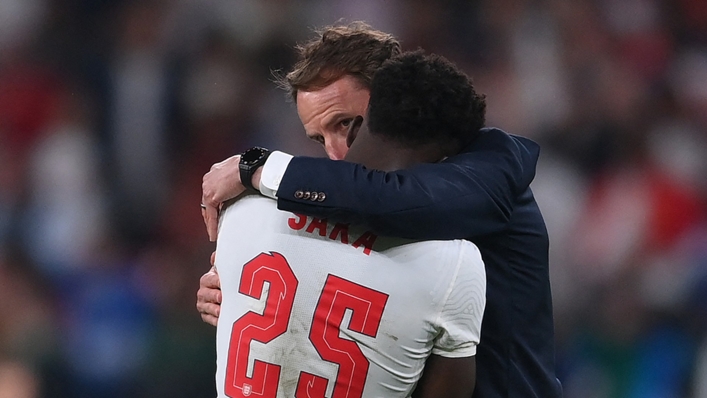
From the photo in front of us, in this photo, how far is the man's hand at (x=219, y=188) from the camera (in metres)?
0.99

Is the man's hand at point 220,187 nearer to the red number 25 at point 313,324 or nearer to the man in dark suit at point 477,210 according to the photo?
the man in dark suit at point 477,210

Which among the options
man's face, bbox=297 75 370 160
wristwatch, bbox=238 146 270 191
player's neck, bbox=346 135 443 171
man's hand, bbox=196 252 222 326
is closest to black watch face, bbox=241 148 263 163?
wristwatch, bbox=238 146 270 191

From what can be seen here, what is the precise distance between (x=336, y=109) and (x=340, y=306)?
62 centimetres

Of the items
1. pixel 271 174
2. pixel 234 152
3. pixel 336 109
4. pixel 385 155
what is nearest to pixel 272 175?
pixel 271 174

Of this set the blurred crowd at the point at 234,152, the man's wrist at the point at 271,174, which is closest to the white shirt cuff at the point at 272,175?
the man's wrist at the point at 271,174

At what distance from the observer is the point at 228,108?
2.51 meters

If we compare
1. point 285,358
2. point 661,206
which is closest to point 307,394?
point 285,358

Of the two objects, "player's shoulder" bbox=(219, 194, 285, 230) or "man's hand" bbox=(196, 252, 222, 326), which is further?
"man's hand" bbox=(196, 252, 222, 326)

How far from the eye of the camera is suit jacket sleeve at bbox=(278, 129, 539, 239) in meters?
0.89

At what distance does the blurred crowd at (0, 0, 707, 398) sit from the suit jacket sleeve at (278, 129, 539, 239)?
1.44m

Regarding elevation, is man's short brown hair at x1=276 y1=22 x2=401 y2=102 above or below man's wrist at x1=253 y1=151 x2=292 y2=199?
above

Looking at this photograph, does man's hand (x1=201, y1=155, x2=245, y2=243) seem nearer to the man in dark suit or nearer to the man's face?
the man in dark suit

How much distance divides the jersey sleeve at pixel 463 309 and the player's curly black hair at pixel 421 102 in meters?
0.16

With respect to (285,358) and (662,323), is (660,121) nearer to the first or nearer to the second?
(662,323)
